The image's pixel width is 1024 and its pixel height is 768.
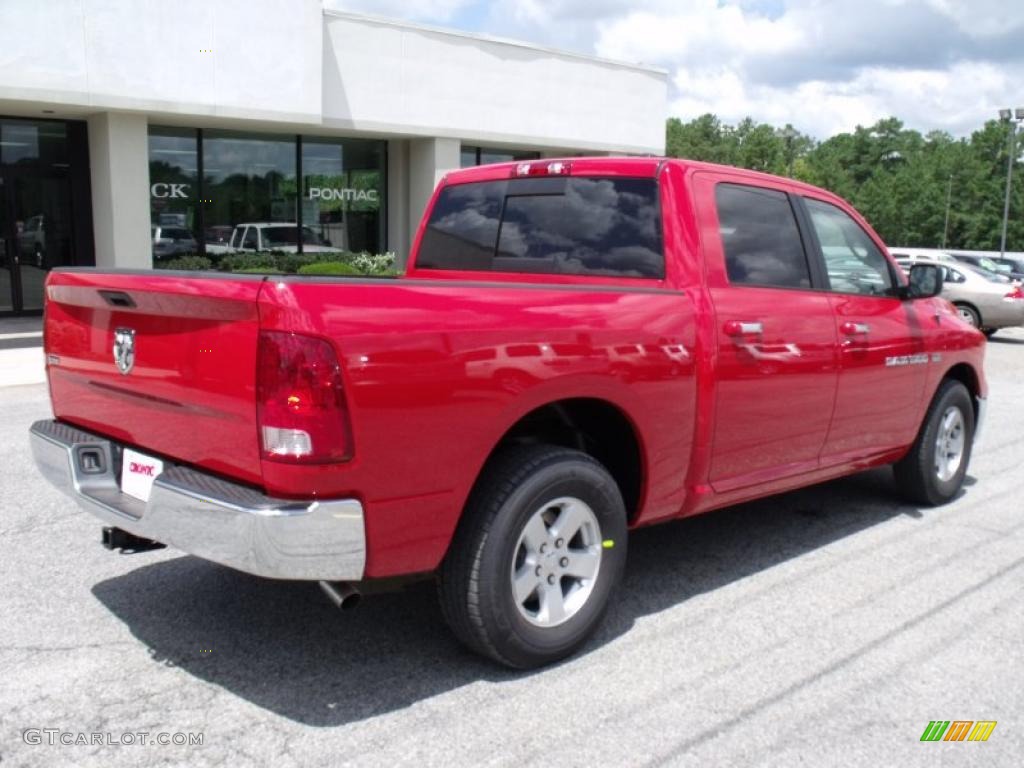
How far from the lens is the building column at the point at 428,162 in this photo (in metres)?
19.4

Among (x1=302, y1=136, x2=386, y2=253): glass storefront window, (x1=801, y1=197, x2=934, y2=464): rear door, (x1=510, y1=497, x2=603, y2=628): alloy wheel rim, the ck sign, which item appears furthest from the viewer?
(x1=302, y1=136, x2=386, y2=253): glass storefront window

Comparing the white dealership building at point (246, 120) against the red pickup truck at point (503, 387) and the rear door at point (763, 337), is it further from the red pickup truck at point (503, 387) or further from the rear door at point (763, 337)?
the rear door at point (763, 337)

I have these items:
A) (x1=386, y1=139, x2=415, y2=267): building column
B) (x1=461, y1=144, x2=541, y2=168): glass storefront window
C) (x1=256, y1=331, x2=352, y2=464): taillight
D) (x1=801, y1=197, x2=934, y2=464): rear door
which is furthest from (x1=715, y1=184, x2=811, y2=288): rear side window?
(x1=461, y1=144, x2=541, y2=168): glass storefront window

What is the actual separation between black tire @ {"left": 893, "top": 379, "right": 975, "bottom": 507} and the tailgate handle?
14.7 ft

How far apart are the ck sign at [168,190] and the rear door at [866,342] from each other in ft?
46.4

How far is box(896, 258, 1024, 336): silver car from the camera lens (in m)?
18.1

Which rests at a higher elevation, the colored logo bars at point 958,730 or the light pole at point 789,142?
the light pole at point 789,142

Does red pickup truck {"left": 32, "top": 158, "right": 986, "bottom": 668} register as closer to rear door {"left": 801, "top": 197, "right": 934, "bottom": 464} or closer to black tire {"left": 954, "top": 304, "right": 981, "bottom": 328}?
rear door {"left": 801, "top": 197, "right": 934, "bottom": 464}

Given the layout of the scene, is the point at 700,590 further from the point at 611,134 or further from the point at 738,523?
the point at 611,134

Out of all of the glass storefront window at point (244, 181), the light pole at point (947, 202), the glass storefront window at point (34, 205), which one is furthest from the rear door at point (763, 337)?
the light pole at point (947, 202)

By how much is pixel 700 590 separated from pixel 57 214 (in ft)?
49.0

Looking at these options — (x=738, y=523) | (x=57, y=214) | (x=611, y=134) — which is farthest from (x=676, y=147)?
(x=738, y=523)

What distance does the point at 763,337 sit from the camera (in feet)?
14.3

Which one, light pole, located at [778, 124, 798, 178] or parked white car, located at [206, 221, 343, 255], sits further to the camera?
light pole, located at [778, 124, 798, 178]
